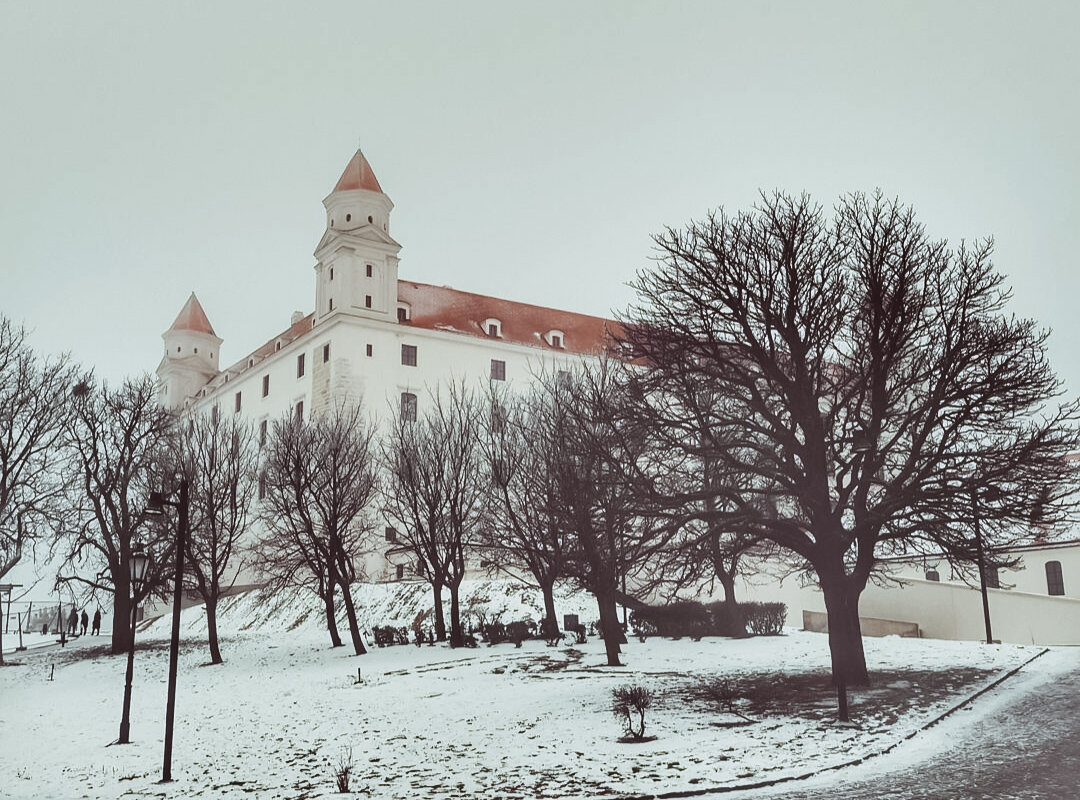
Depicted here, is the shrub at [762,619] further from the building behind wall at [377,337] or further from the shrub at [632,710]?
the building behind wall at [377,337]

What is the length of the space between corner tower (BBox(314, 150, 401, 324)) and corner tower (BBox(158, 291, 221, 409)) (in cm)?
2486

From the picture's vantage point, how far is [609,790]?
1262 cm

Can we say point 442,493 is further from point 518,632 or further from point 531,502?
point 531,502

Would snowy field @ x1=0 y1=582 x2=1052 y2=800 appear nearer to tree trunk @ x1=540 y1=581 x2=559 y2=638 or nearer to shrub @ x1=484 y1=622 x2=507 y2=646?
tree trunk @ x1=540 y1=581 x2=559 y2=638

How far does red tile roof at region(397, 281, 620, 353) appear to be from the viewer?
66.7 m

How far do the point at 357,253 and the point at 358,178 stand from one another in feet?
18.6

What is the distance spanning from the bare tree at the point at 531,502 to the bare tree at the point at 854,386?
6.29 m

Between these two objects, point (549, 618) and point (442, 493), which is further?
point (442, 493)

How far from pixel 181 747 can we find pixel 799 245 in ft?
54.3

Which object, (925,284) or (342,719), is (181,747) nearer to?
(342,719)

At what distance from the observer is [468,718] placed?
62.3 ft

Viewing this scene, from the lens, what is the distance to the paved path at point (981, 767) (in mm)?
11617

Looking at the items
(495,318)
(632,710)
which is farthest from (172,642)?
(495,318)

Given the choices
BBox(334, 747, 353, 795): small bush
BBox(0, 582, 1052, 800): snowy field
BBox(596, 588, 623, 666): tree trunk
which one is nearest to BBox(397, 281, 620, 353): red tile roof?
BBox(0, 582, 1052, 800): snowy field
